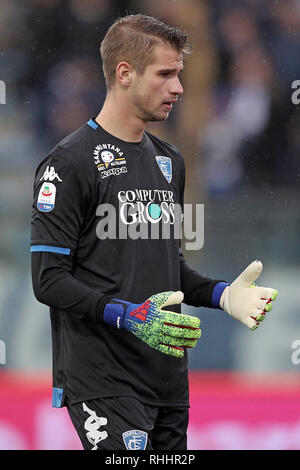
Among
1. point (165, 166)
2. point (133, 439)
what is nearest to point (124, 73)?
point (165, 166)

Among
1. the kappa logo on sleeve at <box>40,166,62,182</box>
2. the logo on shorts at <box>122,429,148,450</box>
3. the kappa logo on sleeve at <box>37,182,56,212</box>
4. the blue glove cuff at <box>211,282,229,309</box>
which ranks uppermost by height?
the kappa logo on sleeve at <box>40,166,62,182</box>

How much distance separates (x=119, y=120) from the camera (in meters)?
2.96

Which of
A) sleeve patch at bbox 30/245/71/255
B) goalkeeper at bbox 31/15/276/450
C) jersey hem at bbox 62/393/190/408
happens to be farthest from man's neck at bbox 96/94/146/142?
jersey hem at bbox 62/393/190/408

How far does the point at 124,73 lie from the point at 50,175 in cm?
43

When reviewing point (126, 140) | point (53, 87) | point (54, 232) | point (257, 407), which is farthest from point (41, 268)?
point (53, 87)

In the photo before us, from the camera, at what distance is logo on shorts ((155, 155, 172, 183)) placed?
10.1 ft

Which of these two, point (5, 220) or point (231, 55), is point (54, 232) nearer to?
point (5, 220)

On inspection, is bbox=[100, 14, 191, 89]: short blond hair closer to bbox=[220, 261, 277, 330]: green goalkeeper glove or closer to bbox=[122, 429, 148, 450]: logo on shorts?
bbox=[220, 261, 277, 330]: green goalkeeper glove

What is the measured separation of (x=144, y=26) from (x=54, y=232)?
2.40 ft

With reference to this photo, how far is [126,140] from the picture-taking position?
2988 mm

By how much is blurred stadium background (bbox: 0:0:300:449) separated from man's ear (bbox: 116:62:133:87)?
2.04m

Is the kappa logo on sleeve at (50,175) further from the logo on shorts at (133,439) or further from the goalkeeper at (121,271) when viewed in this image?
the logo on shorts at (133,439)

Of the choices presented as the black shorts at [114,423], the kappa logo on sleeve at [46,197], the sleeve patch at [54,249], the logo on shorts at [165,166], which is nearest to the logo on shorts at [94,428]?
the black shorts at [114,423]

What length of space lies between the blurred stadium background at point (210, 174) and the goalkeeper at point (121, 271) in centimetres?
155
